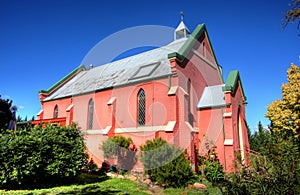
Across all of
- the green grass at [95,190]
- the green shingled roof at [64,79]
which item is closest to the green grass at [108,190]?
the green grass at [95,190]

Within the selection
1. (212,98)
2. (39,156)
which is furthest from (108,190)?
(212,98)

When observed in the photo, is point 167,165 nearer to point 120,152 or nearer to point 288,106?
point 120,152

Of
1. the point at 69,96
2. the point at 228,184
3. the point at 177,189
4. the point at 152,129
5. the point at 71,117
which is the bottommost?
the point at 177,189

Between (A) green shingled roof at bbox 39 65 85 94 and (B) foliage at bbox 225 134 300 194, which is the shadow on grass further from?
(A) green shingled roof at bbox 39 65 85 94

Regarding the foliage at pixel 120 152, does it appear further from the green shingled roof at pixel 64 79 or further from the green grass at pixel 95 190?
the green shingled roof at pixel 64 79

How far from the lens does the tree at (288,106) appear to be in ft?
81.8

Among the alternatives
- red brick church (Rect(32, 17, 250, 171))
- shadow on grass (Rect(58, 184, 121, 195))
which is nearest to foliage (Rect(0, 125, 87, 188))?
shadow on grass (Rect(58, 184, 121, 195))

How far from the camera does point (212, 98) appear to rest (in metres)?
18.0

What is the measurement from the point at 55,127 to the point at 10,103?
10.3 m

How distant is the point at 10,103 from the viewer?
20.0 m

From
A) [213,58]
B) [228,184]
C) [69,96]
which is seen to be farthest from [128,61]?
[228,184]

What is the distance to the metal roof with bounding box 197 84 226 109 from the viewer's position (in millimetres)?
17094

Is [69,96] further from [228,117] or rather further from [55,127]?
[228,117]

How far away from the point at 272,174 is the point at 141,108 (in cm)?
1333
